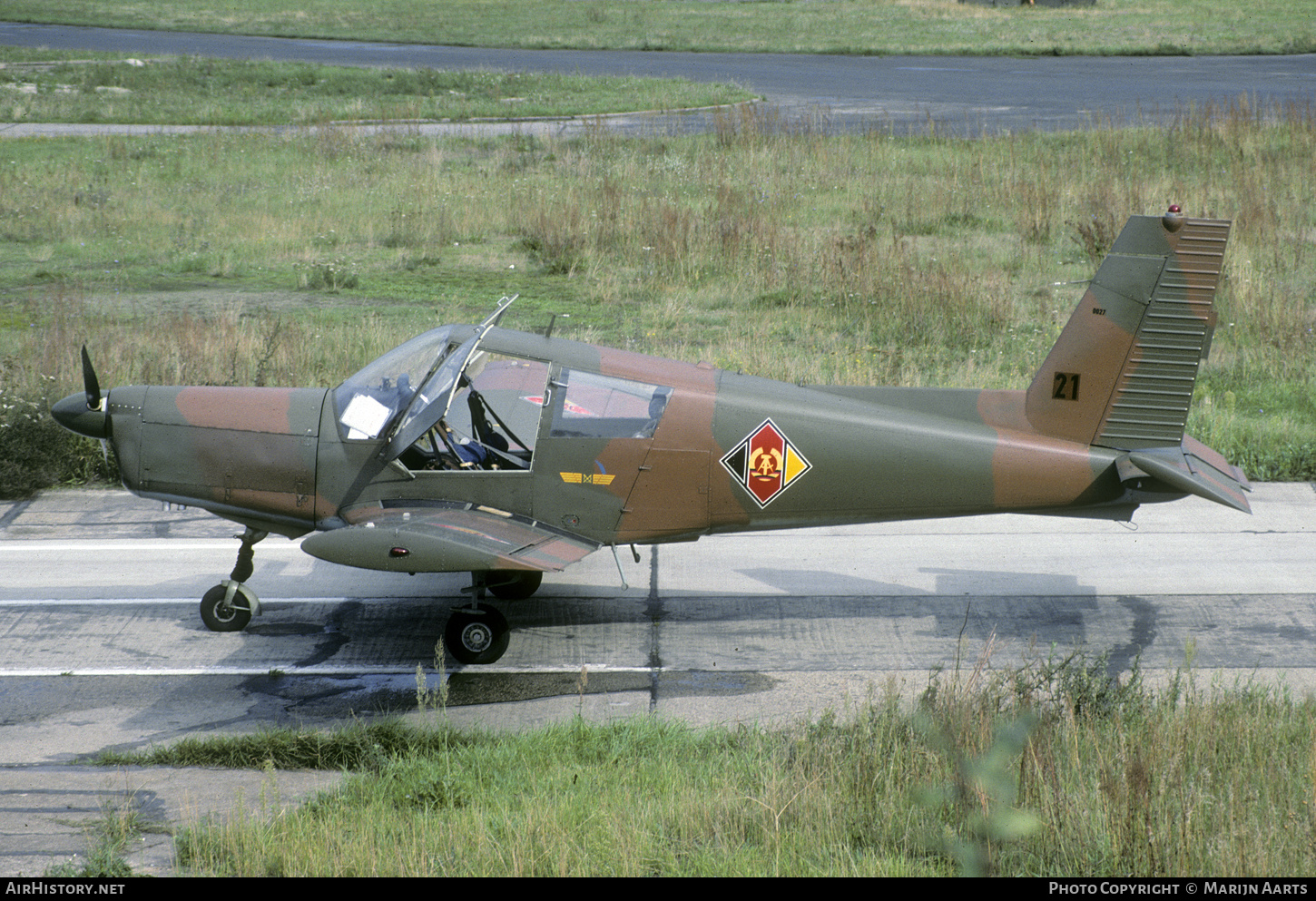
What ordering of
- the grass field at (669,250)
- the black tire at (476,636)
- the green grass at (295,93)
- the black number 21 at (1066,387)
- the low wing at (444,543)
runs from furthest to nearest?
the green grass at (295,93), the grass field at (669,250), the black number 21 at (1066,387), the black tire at (476,636), the low wing at (444,543)

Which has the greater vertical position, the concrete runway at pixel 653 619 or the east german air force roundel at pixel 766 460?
the east german air force roundel at pixel 766 460

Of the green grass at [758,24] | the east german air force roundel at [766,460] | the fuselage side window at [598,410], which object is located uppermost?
the green grass at [758,24]

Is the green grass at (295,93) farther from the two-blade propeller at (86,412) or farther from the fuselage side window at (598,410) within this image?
the fuselage side window at (598,410)

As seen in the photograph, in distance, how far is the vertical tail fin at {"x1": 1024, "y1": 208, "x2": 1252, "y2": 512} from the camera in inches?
323

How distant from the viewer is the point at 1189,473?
8117 millimetres

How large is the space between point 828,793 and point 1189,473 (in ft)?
12.9

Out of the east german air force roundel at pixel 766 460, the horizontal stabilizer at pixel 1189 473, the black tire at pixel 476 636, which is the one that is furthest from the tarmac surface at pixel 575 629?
the east german air force roundel at pixel 766 460

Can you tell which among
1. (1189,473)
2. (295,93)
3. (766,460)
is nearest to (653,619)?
(766,460)

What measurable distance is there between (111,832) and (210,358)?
28.7 feet

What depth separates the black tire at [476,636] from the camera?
320 inches

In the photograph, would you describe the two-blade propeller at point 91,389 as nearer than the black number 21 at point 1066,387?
Yes

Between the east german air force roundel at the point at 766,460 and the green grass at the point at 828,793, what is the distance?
5.92 ft

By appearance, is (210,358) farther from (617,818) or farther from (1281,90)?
(1281,90)

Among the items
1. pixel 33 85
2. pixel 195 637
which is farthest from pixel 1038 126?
pixel 33 85
